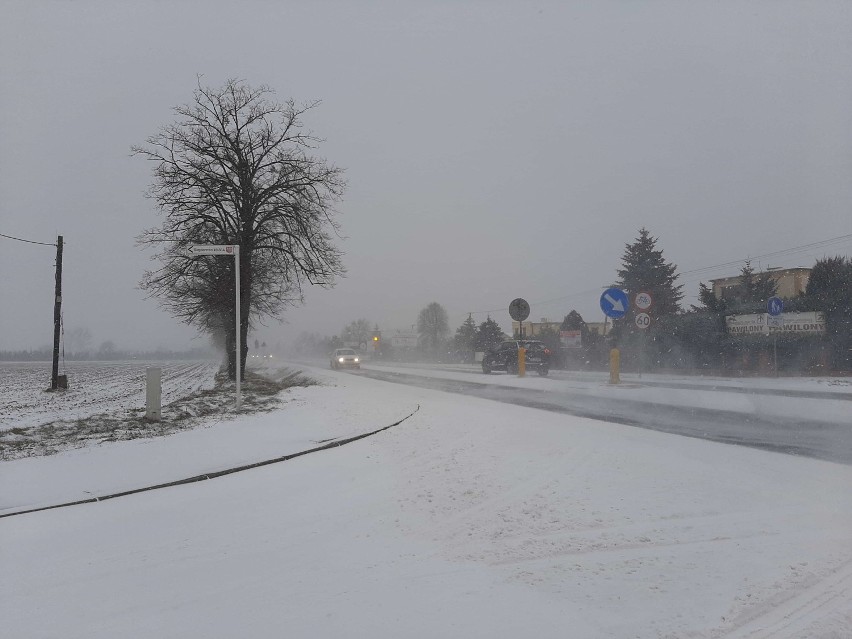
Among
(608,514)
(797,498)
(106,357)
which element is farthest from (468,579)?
(106,357)

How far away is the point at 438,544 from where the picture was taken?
4.59m

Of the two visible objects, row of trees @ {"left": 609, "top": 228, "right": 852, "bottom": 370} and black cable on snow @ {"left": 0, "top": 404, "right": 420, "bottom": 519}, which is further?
row of trees @ {"left": 609, "top": 228, "right": 852, "bottom": 370}

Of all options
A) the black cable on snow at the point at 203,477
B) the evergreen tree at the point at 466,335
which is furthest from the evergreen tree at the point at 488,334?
the black cable on snow at the point at 203,477

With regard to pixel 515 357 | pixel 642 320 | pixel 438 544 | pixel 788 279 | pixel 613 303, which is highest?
pixel 788 279

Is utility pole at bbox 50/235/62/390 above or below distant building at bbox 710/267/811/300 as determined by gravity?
below

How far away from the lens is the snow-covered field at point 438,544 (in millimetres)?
3463

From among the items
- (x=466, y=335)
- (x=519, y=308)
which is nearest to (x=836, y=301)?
(x=519, y=308)

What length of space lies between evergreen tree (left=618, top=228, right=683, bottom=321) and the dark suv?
23.8 meters

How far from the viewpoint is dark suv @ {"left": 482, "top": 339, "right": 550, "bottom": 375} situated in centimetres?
2877

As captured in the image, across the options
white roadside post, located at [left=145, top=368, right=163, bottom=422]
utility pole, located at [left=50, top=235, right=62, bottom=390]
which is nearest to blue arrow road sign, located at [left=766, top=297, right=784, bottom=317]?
white roadside post, located at [left=145, top=368, right=163, bottom=422]

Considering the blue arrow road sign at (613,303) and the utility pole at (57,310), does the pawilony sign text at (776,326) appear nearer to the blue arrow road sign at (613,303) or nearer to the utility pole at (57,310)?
the blue arrow road sign at (613,303)

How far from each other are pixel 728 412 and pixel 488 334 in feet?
205

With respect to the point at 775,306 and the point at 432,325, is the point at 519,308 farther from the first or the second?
the point at 432,325

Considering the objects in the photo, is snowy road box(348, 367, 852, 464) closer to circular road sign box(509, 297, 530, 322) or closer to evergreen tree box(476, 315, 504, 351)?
circular road sign box(509, 297, 530, 322)
